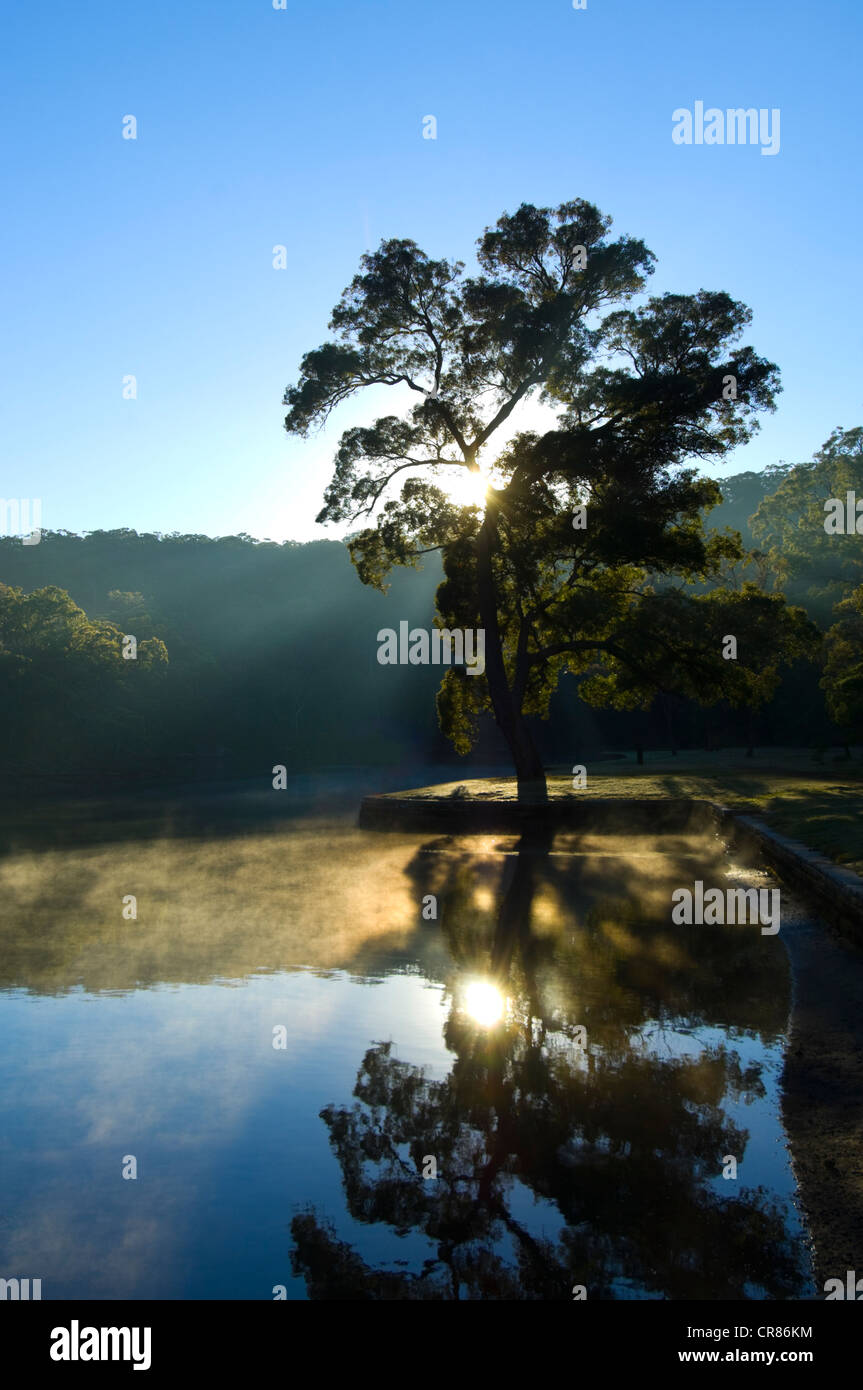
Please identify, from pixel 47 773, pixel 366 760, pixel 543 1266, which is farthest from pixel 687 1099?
pixel 366 760

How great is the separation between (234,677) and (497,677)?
187 ft

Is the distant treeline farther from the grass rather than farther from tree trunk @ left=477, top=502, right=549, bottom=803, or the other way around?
tree trunk @ left=477, top=502, right=549, bottom=803

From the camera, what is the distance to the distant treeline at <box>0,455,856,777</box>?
62750 millimetres

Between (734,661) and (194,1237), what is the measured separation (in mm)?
25306

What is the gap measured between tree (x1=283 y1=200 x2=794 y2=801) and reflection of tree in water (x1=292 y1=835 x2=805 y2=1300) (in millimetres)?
18436

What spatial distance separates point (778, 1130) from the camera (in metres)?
5.57

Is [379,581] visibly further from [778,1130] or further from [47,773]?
[47,773]

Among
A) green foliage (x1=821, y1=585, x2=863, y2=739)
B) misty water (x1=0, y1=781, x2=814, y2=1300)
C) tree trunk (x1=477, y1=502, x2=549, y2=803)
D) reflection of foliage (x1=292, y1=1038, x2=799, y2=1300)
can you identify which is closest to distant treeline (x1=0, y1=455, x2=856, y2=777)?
green foliage (x1=821, y1=585, x2=863, y2=739)

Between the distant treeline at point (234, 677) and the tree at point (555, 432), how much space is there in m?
18.1

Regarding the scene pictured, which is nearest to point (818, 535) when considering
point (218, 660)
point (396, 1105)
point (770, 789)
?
point (770, 789)

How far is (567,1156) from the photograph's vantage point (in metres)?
5.33

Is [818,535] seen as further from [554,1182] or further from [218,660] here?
[554,1182]

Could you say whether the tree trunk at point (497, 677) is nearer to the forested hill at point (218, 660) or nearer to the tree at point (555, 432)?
the tree at point (555, 432)

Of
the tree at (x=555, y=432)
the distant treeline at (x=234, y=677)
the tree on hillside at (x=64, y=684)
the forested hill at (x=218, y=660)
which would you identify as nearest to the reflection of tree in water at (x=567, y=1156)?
the tree at (x=555, y=432)
